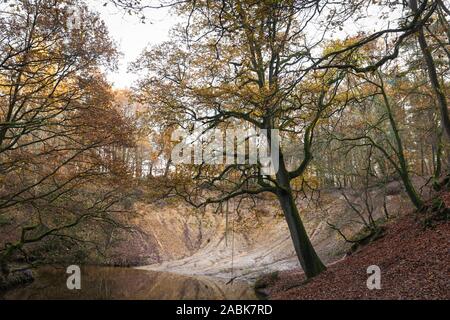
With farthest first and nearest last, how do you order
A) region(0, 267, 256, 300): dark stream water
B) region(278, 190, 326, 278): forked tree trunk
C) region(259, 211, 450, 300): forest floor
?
region(0, 267, 256, 300): dark stream water → region(278, 190, 326, 278): forked tree trunk → region(259, 211, 450, 300): forest floor

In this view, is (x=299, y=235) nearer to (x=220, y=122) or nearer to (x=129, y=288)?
(x=220, y=122)

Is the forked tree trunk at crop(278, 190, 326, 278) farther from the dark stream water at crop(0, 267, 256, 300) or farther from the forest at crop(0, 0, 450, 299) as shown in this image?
the dark stream water at crop(0, 267, 256, 300)

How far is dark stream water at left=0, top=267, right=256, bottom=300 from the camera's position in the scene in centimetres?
1364

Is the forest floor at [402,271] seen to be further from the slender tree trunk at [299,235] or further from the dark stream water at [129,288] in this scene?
the dark stream water at [129,288]

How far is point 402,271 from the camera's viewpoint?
8.10 metres

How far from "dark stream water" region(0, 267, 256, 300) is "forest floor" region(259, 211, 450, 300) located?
14.6ft

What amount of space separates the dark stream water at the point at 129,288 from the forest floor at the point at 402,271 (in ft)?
14.6

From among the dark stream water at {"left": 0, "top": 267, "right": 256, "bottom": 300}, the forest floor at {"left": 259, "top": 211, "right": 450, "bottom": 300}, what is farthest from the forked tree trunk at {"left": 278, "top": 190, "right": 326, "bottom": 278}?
the dark stream water at {"left": 0, "top": 267, "right": 256, "bottom": 300}

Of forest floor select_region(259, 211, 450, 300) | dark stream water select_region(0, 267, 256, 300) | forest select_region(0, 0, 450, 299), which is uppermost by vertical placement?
forest select_region(0, 0, 450, 299)

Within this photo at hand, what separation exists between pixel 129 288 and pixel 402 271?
11686 mm

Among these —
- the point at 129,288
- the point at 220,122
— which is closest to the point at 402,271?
the point at 220,122

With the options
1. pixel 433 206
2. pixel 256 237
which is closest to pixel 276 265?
pixel 256 237

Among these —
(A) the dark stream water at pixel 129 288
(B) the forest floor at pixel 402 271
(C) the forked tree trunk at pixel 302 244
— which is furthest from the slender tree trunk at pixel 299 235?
(A) the dark stream water at pixel 129 288
